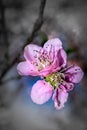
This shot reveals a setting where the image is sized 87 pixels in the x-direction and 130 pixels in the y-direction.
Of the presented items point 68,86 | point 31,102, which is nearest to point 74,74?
point 68,86

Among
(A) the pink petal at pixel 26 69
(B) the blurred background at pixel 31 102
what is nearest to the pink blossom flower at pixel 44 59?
(A) the pink petal at pixel 26 69

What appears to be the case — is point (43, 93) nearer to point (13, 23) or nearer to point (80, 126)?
point (80, 126)

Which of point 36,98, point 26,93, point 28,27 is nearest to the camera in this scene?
point 36,98

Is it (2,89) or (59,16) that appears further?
(59,16)

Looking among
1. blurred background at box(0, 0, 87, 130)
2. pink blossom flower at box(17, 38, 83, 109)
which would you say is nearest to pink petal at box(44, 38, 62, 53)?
pink blossom flower at box(17, 38, 83, 109)

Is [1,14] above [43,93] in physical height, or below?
below

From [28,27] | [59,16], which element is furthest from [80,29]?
[28,27]

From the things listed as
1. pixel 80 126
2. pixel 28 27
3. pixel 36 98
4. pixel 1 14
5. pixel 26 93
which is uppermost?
pixel 36 98
